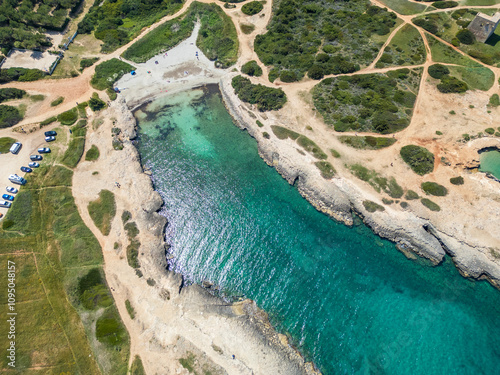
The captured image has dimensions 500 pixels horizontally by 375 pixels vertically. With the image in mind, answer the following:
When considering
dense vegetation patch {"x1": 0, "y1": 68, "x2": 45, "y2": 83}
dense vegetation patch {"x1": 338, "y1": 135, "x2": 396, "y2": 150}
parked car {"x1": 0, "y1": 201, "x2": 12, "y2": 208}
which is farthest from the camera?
dense vegetation patch {"x1": 0, "y1": 68, "x2": 45, "y2": 83}

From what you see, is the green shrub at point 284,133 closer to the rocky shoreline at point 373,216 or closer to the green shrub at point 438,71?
the rocky shoreline at point 373,216

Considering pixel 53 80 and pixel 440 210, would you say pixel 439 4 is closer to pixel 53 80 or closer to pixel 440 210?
pixel 440 210

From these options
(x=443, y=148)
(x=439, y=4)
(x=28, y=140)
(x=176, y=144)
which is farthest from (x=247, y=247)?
(x=439, y=4)

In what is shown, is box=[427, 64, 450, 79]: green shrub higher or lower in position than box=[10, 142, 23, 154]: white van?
higher

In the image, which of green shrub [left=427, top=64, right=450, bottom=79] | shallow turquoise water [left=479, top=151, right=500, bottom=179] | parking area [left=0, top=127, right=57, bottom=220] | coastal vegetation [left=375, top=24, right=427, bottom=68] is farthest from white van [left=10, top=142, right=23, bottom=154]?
shallow turquoise water [left=479, top=151, right=500, bottom=179]

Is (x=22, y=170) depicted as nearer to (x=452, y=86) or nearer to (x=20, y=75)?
(x=20, y=75)

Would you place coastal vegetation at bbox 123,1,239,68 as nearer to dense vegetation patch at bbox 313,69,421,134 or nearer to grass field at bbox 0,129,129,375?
dense vegetation patch at bbox 313,69,421,134
